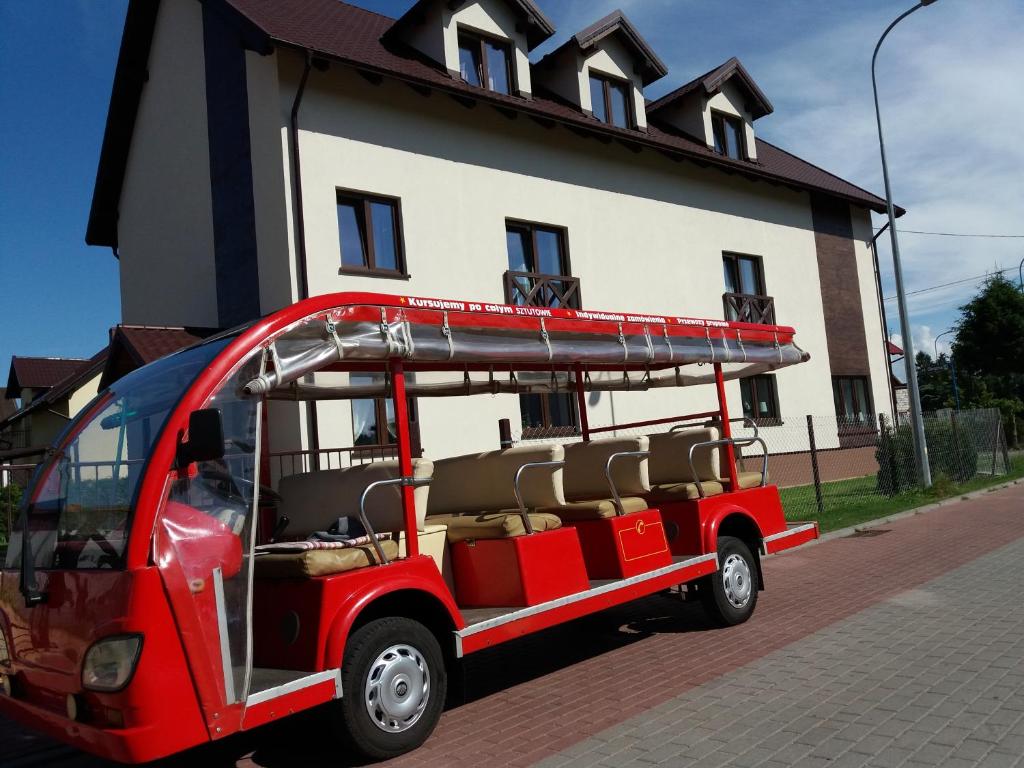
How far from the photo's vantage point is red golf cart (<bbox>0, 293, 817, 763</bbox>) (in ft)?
12.6

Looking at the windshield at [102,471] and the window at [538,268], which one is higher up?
the window at [538,268]

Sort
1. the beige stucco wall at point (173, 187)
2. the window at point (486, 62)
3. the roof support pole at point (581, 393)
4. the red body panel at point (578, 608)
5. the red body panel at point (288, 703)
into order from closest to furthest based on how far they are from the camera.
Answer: the red body panel at point (288, 703) < the red body panel at point (578, 608) < the roof support pole at point (581, 393) < the beige stucco wall at point (173, 187) < the window at point (486, 62)

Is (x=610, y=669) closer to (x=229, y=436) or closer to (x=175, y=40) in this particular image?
(x=229, y=436)

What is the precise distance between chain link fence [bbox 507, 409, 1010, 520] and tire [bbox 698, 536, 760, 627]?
652cm

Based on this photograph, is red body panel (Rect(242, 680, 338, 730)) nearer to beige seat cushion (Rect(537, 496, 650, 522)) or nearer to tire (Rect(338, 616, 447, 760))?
tire (Rect(338, 616, 447, 760))

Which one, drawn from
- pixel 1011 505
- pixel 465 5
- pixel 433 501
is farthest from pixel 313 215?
pixel 1011 505

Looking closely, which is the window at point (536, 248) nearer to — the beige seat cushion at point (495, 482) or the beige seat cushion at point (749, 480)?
the beige seat cushion at point (749, 480)

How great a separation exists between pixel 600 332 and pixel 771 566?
211 inches

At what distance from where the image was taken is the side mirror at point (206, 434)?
3.91m

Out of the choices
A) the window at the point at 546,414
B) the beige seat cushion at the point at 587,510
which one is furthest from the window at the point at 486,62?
the beige seat cushion at the point at 587,510

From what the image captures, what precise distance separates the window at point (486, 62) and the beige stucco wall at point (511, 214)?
84 centimetres

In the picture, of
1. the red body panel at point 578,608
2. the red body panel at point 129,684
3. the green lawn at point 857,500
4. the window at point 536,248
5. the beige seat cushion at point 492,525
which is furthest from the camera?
the window at point 536,248

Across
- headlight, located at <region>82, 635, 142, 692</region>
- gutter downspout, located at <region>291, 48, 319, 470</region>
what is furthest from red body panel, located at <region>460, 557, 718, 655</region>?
gutter downspout, located at <region>291, 48, 319, 470</region>

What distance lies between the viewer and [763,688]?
5.45m
